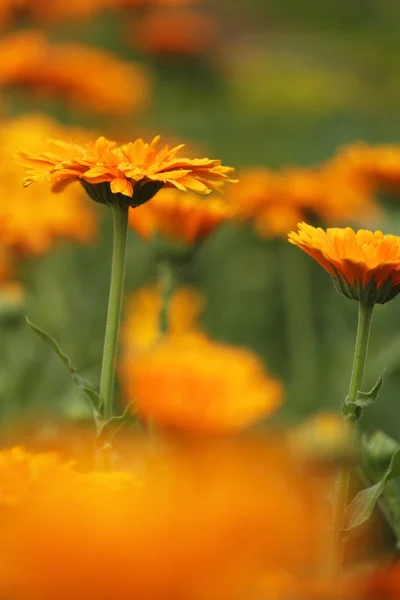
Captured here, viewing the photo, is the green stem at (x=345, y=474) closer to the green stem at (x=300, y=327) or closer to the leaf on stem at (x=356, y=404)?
the leaf on stem at (x=356, y=404)

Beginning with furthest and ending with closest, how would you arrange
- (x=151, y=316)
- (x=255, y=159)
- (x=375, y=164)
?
(x=255, y=159) < (x=151, y=316) < (x=375, y=164)

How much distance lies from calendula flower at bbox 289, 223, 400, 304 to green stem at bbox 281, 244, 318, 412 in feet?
1.84

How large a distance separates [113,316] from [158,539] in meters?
0.36

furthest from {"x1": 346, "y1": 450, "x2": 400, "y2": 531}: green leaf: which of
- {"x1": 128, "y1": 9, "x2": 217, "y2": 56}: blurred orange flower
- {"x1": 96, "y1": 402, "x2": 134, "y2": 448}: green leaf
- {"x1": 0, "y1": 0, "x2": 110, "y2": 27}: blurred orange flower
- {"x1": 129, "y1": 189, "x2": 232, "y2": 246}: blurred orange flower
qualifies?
{"x1": 128, "y1": 9, "x2": 217, "y2": 56}: blurred orange flower

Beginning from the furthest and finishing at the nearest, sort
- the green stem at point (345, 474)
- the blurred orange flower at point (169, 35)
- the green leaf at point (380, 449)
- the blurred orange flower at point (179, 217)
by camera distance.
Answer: the blurred orange flower at point (169, 35) < the blurred orange flower at point (179, 217) < the green leaf at point (380, 449) < the green stem at point (345, 474)

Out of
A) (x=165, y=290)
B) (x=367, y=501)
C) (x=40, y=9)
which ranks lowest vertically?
(x=367, y=501)

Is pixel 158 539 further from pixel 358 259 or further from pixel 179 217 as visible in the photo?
pixel 179 217

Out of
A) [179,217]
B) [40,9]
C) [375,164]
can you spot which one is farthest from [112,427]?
[40,9]

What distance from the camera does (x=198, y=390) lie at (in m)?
0.66

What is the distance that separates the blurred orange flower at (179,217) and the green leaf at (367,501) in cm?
26

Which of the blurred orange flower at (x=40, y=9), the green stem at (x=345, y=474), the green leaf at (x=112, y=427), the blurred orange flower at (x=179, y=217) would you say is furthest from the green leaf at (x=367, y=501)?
the blurred orange flower at (x=40, y=9)

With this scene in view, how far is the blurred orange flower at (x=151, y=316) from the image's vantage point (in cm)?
112

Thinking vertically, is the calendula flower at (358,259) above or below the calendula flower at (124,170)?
below

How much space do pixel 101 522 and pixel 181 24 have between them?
7.28 ft
